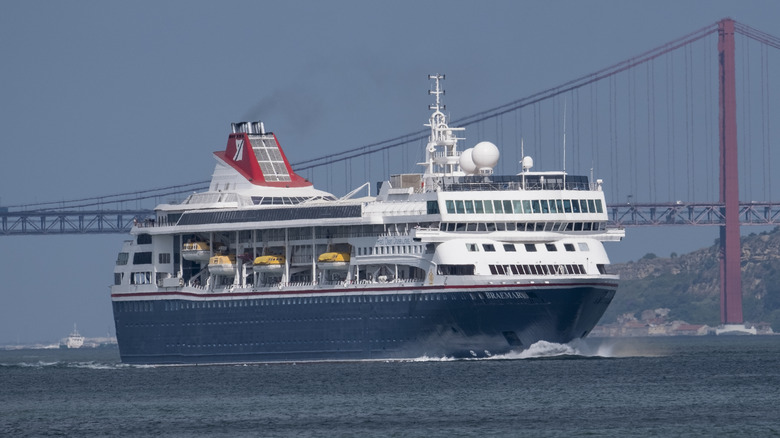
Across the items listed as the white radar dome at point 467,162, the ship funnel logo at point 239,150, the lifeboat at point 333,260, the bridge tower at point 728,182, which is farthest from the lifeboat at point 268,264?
the bridge tower at point 728,182

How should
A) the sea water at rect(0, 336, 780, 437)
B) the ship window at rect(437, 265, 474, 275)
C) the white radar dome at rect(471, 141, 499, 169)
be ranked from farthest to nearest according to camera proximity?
the white radar dome at rect(471, 141, 499, 169), the ship window at rect(437, 265, 474, 275), the sea water at rect(0, 336, 780, 437)

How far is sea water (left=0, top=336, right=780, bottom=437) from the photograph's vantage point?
1944 inches

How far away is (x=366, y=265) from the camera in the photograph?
2881 inches

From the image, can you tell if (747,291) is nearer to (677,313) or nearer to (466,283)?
(677,313)

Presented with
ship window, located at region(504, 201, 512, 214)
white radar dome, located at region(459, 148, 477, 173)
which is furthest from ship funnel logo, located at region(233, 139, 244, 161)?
ship window, located at region(504, 201, 512, 214)

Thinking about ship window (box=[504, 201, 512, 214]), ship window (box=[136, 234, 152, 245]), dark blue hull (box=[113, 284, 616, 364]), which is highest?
ship window (box=[504, 201, 512, 214])

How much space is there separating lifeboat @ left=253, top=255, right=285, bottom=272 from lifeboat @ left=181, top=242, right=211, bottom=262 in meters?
3.84

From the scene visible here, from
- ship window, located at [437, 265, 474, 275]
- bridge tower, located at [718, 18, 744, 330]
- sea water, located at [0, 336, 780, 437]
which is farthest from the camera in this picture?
bridge tower, located at [718, 18, 744, 330]

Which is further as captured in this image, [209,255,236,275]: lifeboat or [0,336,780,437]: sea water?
[209,255,236,275]: lifeboat

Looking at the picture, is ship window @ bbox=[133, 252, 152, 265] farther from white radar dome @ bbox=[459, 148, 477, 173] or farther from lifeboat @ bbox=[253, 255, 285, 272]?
white radar dome @ bbox=[459, 148, 477, 173]

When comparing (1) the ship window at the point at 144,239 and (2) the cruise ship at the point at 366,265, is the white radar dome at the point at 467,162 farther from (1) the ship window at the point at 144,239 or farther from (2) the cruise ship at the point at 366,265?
(1) the ship window at the point at 144,239

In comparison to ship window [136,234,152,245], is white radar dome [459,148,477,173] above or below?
above

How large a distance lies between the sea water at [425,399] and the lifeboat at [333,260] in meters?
4.08

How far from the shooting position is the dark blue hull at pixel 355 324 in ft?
224
